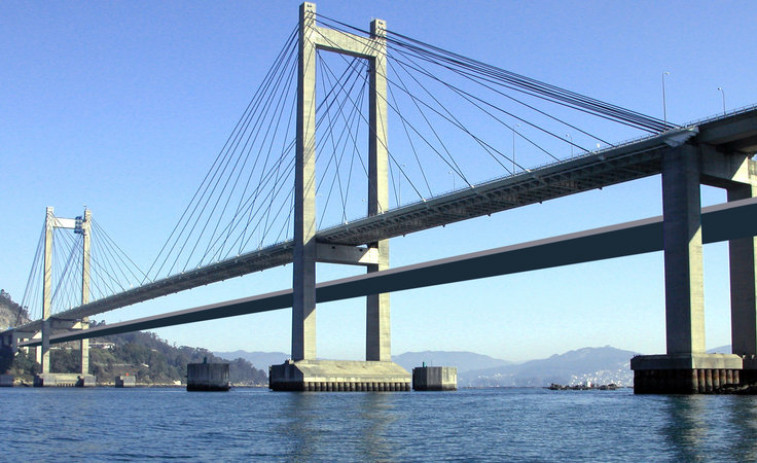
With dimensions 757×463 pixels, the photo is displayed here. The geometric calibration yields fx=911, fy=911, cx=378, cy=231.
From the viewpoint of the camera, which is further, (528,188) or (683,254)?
(528,188)

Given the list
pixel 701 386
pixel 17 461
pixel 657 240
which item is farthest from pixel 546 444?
pixel 657 240

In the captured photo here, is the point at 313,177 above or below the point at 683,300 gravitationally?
above

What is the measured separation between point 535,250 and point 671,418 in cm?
2411

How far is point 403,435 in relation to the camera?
28.5 metres

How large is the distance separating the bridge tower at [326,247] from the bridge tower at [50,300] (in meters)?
73.3

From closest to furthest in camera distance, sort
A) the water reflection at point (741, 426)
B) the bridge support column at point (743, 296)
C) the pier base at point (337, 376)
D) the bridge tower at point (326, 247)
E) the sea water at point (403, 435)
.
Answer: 1. the water reflection at point (741, 426)
2. the sea water at point (403, 435)
3. the bridge support column at point (743, 296)
4. the pier base at point (337, 376)
5. the bridge tower at point (326, 247)

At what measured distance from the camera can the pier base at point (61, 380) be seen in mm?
139750

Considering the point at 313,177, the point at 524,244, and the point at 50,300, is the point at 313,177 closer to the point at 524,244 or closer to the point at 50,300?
the point at 524,244

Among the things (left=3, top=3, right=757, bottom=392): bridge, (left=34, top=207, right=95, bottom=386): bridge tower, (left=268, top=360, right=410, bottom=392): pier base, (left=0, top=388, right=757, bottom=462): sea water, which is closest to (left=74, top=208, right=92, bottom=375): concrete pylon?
(left=34, top=207, right=95, bottom=386): bridge tower

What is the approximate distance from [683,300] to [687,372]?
3.69 metres

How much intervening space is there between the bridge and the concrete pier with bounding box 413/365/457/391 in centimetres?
586

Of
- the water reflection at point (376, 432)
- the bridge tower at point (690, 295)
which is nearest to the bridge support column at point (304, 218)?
the water reflection at point (376, 432)

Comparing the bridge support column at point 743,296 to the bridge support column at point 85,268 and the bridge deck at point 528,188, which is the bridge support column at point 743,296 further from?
the bridge support column at point 85,268

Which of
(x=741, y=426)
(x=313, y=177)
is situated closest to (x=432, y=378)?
(x=313, y=177)
